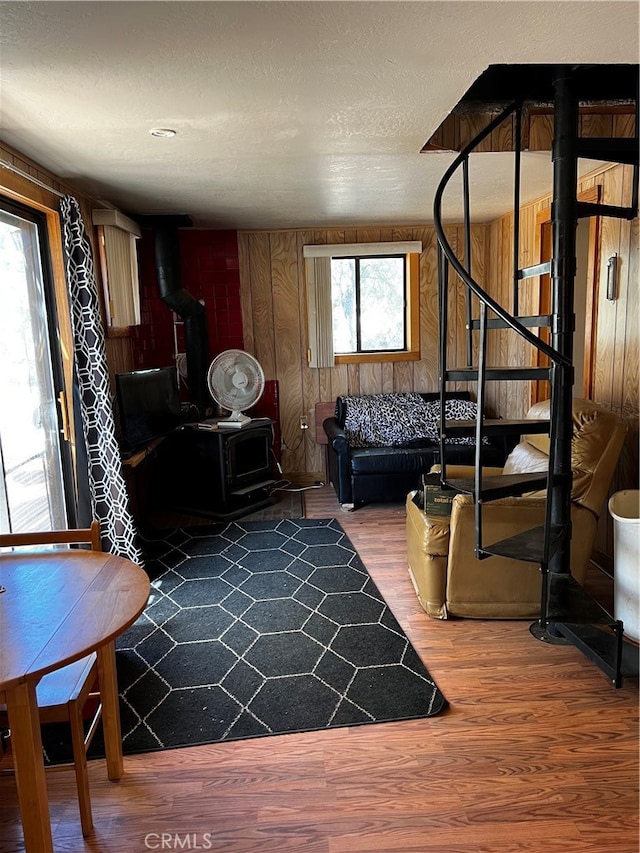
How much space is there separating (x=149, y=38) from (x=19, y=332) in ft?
5.72

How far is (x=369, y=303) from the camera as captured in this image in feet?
17.6

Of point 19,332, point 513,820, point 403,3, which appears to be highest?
point 403,3

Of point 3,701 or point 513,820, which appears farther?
point 513,820

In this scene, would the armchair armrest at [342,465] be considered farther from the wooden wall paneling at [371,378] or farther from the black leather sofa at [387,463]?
the wooden wall paneling at [371,378]

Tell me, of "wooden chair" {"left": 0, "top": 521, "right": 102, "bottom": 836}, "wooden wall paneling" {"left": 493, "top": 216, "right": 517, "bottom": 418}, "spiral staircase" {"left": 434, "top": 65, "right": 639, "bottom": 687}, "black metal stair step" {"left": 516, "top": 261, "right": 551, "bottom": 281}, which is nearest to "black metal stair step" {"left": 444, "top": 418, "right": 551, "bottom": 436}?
"spiral staircase" {"left": 434, "top": 65, "right": 639, "bottom": 687}

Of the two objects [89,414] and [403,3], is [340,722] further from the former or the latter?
[403,3]

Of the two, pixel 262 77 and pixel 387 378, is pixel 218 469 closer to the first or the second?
pixel 387 378

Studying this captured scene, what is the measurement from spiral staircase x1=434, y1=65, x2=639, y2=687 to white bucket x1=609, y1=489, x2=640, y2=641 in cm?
9

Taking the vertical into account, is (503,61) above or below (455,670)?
above

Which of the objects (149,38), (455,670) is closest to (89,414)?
(149,38)

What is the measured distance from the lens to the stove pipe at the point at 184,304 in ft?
14.9

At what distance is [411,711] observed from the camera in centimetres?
221

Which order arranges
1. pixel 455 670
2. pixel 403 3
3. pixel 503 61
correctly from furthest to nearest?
pixel 455 670 < pixel 503 61 < pixel 403 3

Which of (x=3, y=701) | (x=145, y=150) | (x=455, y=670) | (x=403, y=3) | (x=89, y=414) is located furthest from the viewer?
(x=89, y=414)
